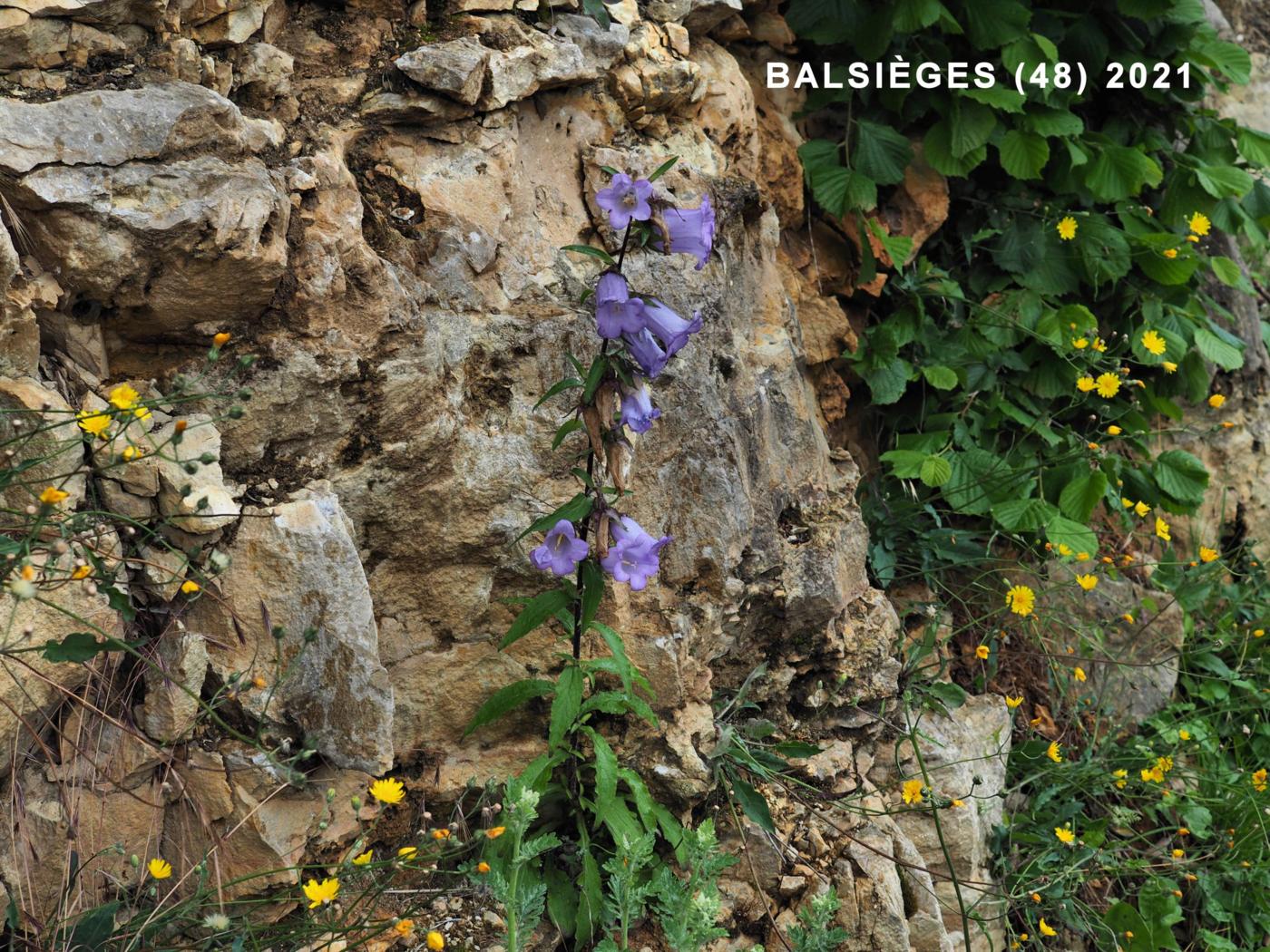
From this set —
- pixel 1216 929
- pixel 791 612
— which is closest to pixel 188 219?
pixel 791 612

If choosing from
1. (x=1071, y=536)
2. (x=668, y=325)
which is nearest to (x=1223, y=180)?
(x=1071, y=536)

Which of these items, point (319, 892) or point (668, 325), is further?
point (668, 325)

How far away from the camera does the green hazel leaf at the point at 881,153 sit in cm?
408

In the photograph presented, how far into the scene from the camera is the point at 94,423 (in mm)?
2264

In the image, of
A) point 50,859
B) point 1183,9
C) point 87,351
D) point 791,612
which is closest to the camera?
point 50,859

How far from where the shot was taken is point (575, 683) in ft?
8.68

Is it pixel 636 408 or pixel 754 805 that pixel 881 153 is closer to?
pixel 636 408

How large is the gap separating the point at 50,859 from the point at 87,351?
1084 mm

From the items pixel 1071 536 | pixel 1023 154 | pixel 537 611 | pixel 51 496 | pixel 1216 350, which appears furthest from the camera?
pixel 1216 350

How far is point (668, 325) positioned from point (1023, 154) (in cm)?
223

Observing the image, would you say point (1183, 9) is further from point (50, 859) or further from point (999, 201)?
point (50, 859)

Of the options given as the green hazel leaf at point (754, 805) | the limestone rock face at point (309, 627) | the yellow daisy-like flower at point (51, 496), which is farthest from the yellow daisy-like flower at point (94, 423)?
the green hazel leaf at point (754, 805)

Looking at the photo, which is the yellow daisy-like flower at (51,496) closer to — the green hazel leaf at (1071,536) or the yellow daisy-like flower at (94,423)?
the yellow daisy-like flower at (94,423)

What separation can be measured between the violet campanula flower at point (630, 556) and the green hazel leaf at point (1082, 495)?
2045 millimetres
